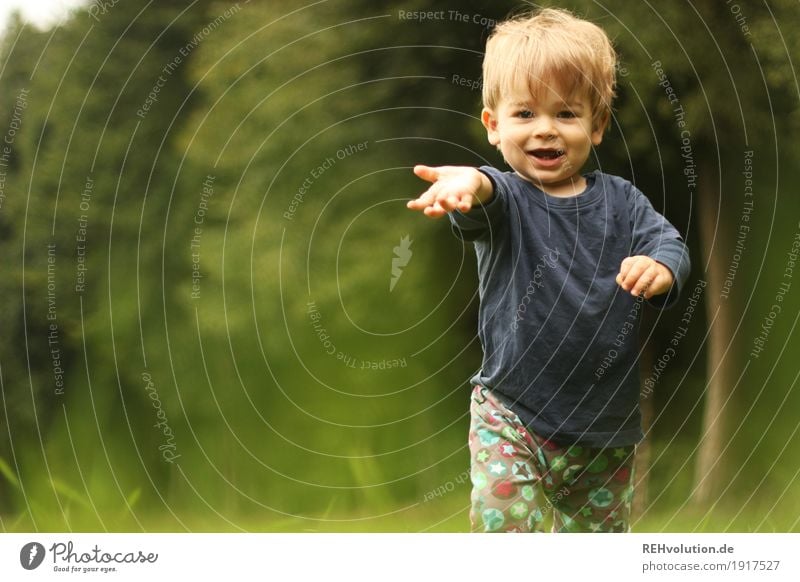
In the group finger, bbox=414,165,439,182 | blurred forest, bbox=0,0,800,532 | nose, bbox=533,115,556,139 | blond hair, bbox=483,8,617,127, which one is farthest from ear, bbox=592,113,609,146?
finger, bbox=414,165,439,182

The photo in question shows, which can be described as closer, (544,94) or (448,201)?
(448,201)

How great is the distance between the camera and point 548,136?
1.85 meters

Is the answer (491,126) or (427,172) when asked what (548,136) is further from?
(427,172)

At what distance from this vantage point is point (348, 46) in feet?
7.08

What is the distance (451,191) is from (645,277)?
0.36 meters

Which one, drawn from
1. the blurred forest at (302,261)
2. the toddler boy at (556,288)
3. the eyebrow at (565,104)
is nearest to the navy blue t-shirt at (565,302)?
the toddler boy at (556,288)

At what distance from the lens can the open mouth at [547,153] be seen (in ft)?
6.14

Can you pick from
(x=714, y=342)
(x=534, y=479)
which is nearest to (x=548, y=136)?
(x=534, y=479)

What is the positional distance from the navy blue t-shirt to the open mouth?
0.17 feet

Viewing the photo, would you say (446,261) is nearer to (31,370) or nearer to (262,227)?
(262,227)

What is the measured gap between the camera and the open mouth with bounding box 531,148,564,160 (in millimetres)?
1871

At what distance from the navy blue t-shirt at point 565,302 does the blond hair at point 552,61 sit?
0.50 ft

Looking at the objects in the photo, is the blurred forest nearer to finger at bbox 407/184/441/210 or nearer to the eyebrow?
the eyebrow

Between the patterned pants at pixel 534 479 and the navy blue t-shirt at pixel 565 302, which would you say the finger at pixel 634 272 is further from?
the patterned pants at pixel 534 479
